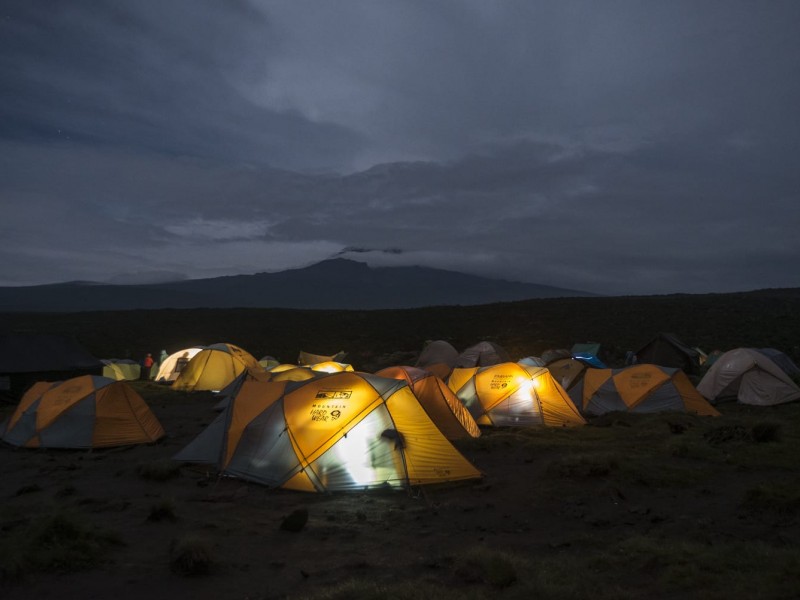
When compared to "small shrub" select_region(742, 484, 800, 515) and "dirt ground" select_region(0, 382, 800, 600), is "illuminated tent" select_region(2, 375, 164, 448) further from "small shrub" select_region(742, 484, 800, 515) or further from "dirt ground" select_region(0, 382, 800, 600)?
"small shrub" select_region(742, 484, 800, 515)

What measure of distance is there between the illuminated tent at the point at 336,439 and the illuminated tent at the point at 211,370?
14301 mm

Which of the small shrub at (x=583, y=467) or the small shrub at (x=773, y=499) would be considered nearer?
the small shrub at (x=773, y=499)

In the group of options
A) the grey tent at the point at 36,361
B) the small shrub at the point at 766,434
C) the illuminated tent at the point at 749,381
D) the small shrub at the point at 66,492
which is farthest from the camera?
the grey tent at the point at 36,361

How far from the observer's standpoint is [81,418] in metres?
12.2

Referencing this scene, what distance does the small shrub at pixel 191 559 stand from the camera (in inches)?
234

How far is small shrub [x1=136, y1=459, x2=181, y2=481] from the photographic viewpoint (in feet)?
31.9

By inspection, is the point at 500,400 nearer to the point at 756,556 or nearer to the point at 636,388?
the point at 636,388

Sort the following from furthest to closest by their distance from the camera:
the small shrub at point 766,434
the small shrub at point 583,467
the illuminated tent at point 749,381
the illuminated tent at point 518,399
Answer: the illuminated tent at point 749,381, the illuminated tent at point 518,399, the small shrub at point 766,434, the small shrub at point 583,467

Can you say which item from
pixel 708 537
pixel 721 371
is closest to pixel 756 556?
pixel 708 537

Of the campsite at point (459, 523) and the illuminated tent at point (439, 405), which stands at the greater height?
the illuminated tent at point (439, 405)

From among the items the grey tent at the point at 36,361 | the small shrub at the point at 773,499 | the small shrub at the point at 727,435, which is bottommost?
the small shrub at the point at 727,435

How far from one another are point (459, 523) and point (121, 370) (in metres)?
24.5

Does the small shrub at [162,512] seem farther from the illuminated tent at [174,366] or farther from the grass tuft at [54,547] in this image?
the illuminated tent at [174,366]

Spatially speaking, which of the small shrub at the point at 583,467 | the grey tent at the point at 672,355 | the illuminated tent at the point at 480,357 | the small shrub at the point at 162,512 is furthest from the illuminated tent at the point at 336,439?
the grey tent at the point at 672,355
